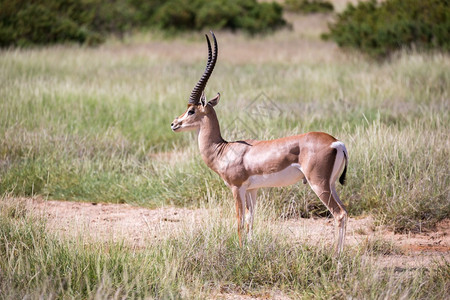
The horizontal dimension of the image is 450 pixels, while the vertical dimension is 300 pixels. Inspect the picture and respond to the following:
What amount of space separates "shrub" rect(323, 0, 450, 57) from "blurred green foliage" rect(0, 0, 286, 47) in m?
9.22

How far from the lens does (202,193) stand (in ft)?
23.7

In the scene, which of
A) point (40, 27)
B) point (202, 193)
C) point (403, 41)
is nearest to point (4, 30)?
point (40, 27)

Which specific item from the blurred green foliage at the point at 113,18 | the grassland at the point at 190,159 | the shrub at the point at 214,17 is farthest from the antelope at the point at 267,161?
the shrub at the point at 214,17

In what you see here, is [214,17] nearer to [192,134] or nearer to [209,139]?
[192,134]

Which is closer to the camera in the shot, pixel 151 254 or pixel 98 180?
pixel 151 254

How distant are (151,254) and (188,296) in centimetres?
73

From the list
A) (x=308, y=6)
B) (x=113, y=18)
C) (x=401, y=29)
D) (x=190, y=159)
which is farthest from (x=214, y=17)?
(x=190, y=159)

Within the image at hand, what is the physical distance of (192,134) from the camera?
9.78 metres

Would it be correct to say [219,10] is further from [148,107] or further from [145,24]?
[148,107]

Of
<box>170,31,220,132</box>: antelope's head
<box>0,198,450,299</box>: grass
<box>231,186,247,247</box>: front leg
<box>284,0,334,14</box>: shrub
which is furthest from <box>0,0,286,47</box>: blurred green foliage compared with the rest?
<box>231,186,247,247</box>: front leg

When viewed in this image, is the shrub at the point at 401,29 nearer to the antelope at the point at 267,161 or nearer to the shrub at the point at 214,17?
the shrub at the point at 214,17

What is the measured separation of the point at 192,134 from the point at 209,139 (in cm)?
455

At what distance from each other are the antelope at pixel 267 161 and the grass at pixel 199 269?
9.3 inches

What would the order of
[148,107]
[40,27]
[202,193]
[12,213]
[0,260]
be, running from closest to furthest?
[0,260], [12,213], [202,193], [148,107], [40,27]
